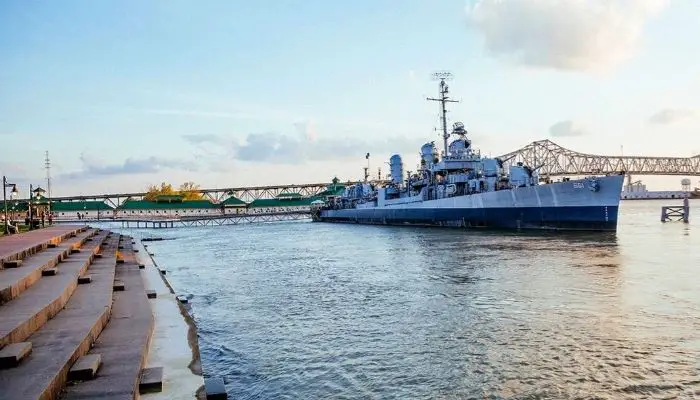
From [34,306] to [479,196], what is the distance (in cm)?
4940

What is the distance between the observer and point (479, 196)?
178ft

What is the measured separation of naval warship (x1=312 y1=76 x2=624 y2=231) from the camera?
1734 inches

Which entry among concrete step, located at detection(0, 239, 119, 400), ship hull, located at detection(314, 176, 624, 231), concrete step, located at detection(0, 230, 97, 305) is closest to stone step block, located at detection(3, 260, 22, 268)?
concrete step, located at detection(0, 230, 97, 305)

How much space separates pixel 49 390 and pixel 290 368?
486 centimetres

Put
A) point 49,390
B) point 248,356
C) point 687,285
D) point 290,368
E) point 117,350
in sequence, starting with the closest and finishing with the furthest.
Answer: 1. point 49,390
2. point 117,350
3. point 290,368
4. point 248,356
5. point 687,285

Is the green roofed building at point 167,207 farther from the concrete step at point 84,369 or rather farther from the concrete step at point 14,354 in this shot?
the concrete step at point 84,369

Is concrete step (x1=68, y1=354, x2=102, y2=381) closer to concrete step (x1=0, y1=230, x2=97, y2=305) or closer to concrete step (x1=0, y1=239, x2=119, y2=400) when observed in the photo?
concrete step (x1=0, y1=239, x2=119, y2=400)

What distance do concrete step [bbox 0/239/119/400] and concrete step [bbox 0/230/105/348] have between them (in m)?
0.14

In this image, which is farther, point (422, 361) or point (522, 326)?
point (522, 326)

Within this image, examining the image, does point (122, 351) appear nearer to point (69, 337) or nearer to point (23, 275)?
point (69, 337)

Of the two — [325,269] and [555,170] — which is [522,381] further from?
[555,170]

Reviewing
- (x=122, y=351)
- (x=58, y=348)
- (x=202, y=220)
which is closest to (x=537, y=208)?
(x=122, y=351)

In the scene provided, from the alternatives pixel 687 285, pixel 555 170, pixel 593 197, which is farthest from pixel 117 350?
pixel 555 170

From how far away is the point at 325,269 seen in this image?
998 inches
